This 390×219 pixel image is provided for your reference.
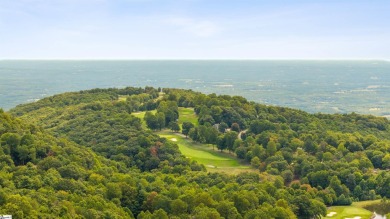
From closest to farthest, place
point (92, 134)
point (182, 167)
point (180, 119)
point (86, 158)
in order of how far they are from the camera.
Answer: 1. point (86, 158)
2. point (182, 167)
3. point (92, 134)
4. point (180, 119)

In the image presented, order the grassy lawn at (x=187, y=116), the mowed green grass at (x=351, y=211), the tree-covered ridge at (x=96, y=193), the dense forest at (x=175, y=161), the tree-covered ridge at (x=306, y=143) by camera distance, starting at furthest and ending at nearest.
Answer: the grassy lawn at (x=187, y=116) → the tree-covered ridge at (x=306, y=143) → the mowed green grass at (x=351, y=211) → the dense forest at (x=175, y=161) → the tree-covered ridge at (x=96, y=193)

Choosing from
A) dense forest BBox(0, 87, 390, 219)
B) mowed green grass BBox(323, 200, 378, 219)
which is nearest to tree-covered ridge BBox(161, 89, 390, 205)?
dense forest BBox(0, 87, 390, 219)

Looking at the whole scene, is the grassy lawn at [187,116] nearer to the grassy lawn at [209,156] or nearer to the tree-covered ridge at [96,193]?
the grassy lawn at [209,156]

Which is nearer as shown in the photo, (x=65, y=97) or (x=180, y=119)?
(x=180, y=119)

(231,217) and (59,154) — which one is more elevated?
(59,154)

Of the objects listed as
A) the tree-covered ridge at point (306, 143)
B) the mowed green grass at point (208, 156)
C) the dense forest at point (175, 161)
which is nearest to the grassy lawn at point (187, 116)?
the mowed green grass at point (208, 156)

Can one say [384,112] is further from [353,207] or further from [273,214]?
[273,214]

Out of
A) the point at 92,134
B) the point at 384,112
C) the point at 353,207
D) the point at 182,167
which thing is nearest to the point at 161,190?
the point at 182,167
